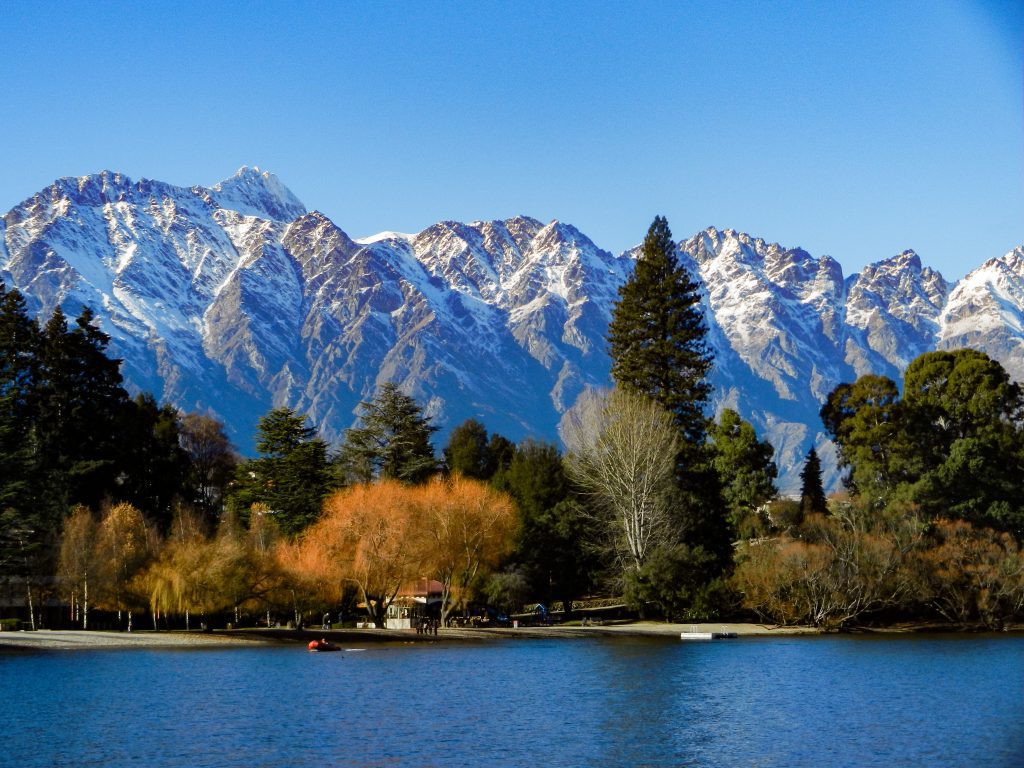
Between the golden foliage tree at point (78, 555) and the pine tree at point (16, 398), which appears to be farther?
the golden foliage tree at point (78, 555)

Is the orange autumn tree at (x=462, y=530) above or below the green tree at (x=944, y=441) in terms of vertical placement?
below

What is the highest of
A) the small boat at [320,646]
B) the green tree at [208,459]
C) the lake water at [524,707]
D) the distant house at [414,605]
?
the green tree at [208,459]

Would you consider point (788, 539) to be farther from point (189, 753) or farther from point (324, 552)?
point (189, 753)

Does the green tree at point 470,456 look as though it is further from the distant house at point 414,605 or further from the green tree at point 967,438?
the green tree at point 967,438

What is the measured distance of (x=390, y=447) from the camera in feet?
325

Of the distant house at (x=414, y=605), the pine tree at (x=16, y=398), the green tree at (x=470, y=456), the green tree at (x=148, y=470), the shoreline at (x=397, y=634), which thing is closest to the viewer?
the shoreline at (x=397, y=634)

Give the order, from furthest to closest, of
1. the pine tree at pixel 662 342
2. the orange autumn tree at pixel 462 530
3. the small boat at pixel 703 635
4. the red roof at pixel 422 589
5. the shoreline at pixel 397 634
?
the red roof at pixel 422 589 → the pine tree at pixel 662 342 → the orange autumn tree at pixel 462 530 → the small boat at pixel 703 635 → the shoreline at pixel 397 634

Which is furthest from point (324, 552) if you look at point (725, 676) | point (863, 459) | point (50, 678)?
point (863, 459)

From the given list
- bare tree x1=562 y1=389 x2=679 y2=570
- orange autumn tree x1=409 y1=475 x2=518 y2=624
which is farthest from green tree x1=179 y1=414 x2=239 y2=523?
bare tree x1=562 y1=389 x2=679 y2=570

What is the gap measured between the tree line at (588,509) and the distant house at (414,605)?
20.8 ft

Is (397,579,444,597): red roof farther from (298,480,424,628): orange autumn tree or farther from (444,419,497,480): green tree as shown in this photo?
(444,419,497,480): green tree

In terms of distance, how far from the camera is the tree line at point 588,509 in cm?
7975

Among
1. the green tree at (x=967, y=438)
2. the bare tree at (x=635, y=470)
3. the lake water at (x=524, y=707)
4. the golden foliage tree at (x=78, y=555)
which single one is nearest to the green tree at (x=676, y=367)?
the bare tree at (x=635, y=470)

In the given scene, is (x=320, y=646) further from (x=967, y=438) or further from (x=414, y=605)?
(x=967, y=438)
